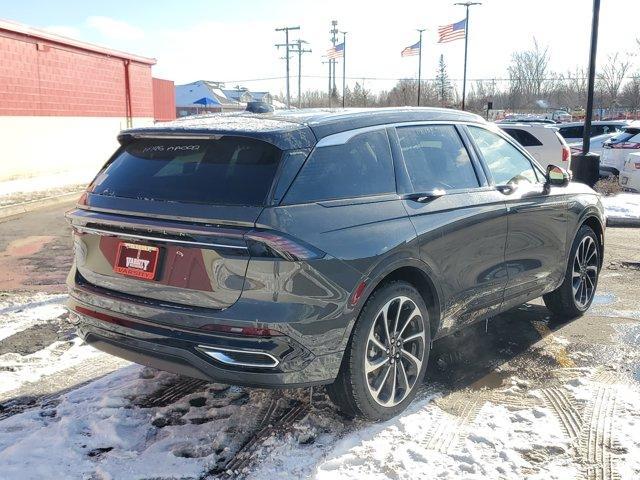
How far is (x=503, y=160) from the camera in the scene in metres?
4.84

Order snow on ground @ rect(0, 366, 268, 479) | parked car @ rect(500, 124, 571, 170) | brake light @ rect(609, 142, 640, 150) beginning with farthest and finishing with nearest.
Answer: brake light @ rect(609, 142, 640, 150) → parked car @ rect(500, 124, 571, 170) → snow on ground @ rect(0, 366, 268, 479)

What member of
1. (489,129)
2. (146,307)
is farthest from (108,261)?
(489,129)

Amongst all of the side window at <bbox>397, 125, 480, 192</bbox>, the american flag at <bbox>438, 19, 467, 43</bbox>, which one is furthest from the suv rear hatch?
the american flag at <bbox>438, 19, 467, 43</bbox>

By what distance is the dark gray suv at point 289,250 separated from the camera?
3.08 meters

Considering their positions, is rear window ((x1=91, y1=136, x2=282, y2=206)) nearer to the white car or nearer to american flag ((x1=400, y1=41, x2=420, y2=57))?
the white car

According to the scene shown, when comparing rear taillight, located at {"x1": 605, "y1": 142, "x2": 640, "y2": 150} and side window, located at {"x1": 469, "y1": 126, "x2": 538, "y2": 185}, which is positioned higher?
side window, located at {"x1": 469, "y1": 126, "x2": 538, "y2": 185}

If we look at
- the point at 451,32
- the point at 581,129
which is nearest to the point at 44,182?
the point at 581,129

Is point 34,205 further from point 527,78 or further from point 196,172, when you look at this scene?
point 527,78

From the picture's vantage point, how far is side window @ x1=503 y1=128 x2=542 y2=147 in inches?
550

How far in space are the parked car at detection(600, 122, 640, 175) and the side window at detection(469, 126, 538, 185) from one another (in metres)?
11.7

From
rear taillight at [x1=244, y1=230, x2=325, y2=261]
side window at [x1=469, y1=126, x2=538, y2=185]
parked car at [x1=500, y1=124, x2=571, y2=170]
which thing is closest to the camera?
rear taillight at [x1=244, y1=230, x2=325, y2=261]

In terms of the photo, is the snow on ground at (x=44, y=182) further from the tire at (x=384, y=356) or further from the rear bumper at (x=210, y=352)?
the tire at (x=384, y=356)

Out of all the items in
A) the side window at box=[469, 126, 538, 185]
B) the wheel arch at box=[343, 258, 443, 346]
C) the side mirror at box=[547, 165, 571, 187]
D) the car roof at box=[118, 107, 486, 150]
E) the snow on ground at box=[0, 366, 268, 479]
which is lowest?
the snow on ground at box=[0, 366, 268, 479]

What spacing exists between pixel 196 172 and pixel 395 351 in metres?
1.52
